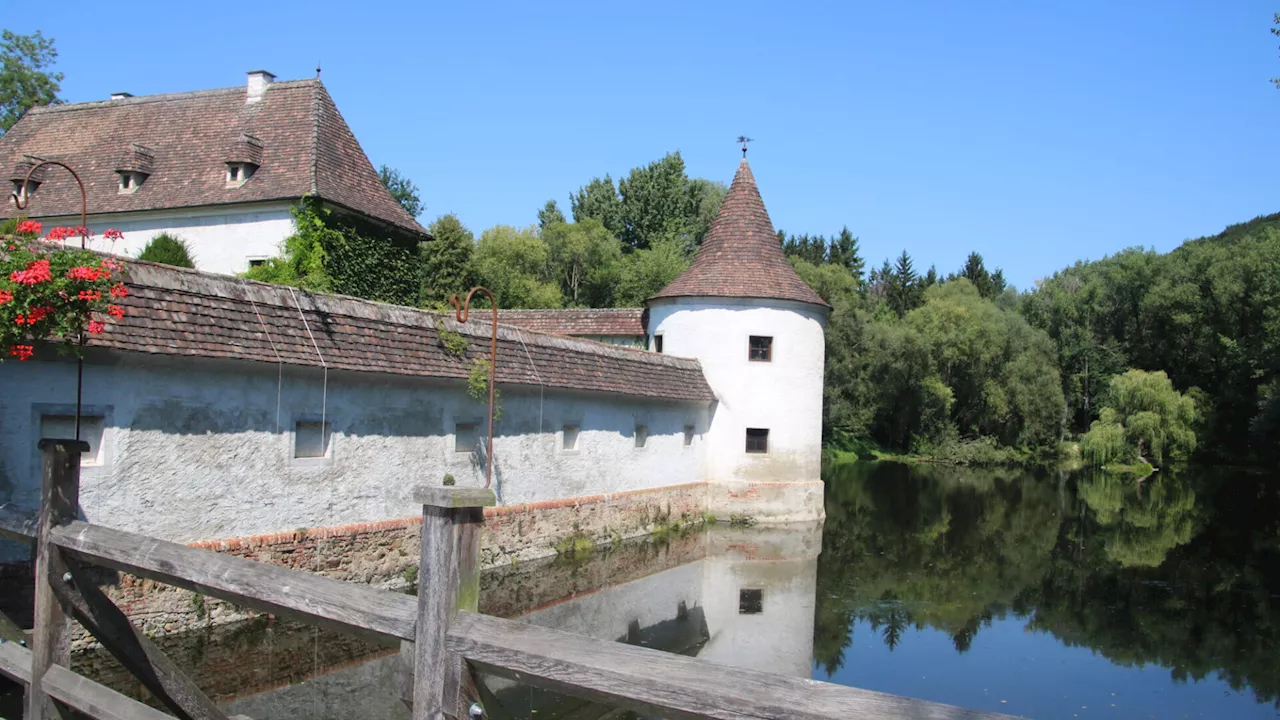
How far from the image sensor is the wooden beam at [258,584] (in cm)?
346

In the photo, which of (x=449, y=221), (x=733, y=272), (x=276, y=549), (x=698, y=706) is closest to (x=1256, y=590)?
(x=733, y=272)

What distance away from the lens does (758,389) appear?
20.8m

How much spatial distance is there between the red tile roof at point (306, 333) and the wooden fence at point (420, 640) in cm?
459

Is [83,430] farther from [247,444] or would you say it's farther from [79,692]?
[79,692]

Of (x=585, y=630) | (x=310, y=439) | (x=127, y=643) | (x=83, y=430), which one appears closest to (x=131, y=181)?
(x=310, y=439)

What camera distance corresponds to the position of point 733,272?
2119cm

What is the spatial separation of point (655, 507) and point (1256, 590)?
10291mm

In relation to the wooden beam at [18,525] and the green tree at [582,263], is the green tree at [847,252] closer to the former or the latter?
the green tree at [582,263]

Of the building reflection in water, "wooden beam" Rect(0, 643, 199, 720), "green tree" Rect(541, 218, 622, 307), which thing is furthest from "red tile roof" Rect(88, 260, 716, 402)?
"green tree" Rect(541, 218, 622, 307)

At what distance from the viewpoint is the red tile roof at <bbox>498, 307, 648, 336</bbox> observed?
2375cm

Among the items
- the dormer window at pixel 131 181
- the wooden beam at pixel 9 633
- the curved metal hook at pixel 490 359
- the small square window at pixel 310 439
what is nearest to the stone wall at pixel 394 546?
the curved metal hook at pixel 490 359

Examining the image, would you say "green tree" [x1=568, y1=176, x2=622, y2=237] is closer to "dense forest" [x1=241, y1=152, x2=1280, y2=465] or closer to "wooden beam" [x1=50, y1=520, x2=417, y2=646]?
"dense forest" [x1=241, y1=152, x2=1280, y2=465]

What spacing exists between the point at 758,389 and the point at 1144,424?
27860 millimetres

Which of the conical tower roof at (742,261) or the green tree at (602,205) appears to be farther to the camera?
the green tree at (602,205)
